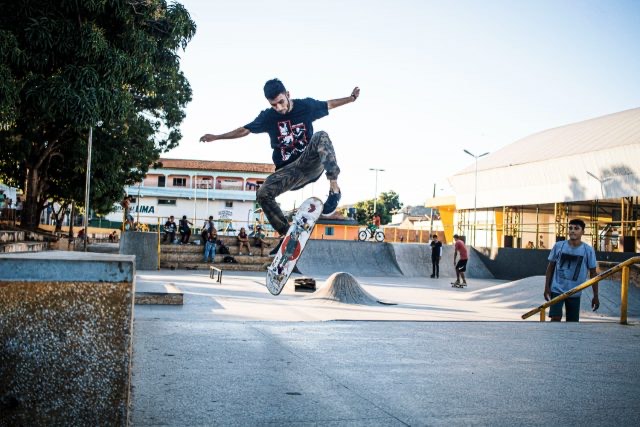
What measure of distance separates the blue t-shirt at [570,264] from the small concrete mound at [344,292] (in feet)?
20.8

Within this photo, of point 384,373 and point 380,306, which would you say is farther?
point 380,306

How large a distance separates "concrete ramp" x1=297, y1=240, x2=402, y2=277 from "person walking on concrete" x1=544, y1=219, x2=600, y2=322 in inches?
734

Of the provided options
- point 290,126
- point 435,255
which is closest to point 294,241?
point 290,126

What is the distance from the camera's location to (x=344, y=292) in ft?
43.9

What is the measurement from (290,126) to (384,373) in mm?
3671

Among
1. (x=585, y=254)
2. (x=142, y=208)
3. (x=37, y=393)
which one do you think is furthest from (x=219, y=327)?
(x=142, y=208)

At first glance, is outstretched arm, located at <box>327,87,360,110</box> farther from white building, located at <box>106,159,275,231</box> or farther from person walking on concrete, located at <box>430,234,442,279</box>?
white building, located at <box>106,159,275,231</box>

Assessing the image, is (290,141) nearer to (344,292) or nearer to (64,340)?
(64,340)

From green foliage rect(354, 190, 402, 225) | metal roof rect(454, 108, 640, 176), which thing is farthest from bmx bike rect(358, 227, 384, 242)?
green foliage rect(354, 190, 402, 225)

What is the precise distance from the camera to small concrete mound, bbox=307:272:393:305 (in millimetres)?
13258

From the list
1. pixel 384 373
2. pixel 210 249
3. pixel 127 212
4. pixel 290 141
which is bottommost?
pixel 384 373

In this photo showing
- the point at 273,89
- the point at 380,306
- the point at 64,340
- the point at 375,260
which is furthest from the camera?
the point at 375,260

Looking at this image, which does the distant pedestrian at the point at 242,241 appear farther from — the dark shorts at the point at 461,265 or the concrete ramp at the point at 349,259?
the dark shorts at the point at 461,265

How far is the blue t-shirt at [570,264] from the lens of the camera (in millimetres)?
7098
